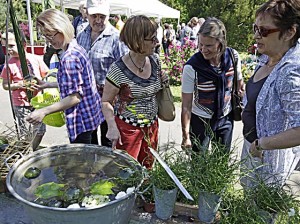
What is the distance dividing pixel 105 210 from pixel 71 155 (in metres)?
0.52

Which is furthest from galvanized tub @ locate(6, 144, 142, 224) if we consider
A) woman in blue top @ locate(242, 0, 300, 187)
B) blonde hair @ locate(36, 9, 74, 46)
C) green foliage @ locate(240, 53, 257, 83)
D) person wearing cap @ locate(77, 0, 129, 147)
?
green foliage @ locate(240, 53, 257, 83)

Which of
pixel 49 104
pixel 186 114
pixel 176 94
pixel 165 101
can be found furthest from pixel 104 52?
pixel 176 94

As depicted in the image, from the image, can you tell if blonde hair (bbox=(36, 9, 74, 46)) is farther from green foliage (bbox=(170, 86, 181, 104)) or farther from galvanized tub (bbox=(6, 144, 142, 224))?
green foliage (bbox=(170, 86, 181, 104))

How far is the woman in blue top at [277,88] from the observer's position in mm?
1416

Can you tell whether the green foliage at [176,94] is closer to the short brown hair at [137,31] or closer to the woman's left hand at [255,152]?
the short brown hair at [137,31]

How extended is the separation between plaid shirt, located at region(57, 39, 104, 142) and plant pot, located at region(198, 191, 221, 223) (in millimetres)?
1093

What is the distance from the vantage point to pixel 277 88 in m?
1.46

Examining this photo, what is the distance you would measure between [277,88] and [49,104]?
1.57m

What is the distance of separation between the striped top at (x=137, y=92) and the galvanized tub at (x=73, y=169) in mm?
496

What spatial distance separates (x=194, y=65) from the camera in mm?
2197

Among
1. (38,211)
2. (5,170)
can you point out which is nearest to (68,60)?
(5,170)

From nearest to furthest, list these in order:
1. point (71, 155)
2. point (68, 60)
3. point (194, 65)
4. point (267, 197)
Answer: point (267, 197)
point (71, 155)
point (68, 60)
point (194, 65)

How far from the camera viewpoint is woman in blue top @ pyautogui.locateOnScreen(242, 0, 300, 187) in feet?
4.65

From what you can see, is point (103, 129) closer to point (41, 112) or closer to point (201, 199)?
point (41, 112)
